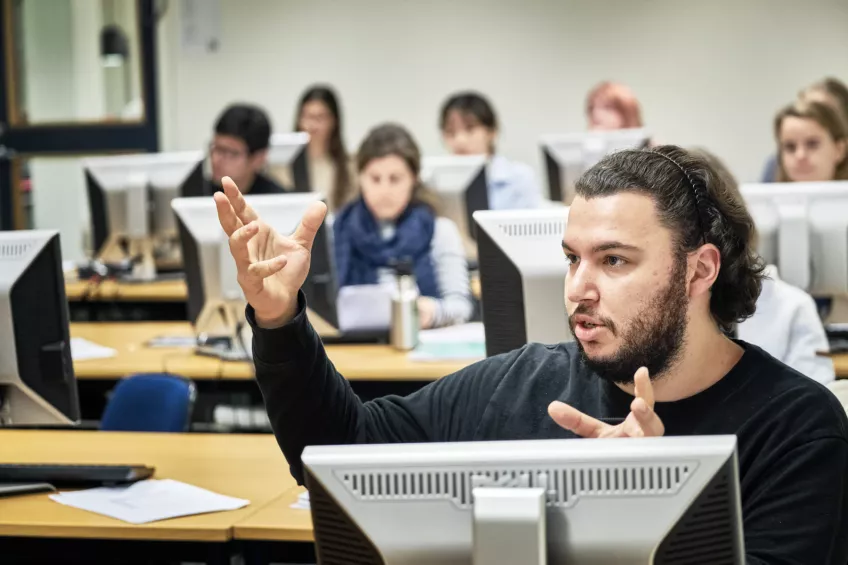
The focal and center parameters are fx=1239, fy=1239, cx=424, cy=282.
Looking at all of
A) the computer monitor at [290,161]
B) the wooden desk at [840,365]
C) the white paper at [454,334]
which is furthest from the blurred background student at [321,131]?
the wooden desk at [840,365]

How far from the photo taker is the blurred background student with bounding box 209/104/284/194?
17.5 feet

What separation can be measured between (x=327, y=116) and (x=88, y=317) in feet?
6.75

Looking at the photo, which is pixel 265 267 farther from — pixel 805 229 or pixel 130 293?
pixel 130 293

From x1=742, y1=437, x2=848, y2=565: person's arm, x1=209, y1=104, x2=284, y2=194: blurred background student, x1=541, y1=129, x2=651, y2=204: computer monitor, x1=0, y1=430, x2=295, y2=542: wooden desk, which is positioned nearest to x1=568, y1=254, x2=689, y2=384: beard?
x1=742, y1=437, x2=848, y2=565: person's arm

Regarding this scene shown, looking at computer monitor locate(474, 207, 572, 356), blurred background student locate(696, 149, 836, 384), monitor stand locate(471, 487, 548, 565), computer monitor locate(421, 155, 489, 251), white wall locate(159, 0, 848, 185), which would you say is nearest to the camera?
monitor stand locate(471, 487, 548, 565)

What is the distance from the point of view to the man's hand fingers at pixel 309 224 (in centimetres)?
174

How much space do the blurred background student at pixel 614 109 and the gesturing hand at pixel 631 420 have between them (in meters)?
5.27

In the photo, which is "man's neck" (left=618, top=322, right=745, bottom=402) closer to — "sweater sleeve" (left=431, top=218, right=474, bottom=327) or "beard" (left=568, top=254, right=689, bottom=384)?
"beard" (left=568, top=254, right=689, bottom=384)

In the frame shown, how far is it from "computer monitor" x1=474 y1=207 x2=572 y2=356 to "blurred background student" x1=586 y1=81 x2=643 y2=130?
13.7 ft

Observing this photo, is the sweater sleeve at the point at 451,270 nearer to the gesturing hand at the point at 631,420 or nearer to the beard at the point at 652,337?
the beard at the point at 652,337

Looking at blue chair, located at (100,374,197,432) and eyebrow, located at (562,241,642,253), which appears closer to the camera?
eyebrow, located at (562,241,642,253)

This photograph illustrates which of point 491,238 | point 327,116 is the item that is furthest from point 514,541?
point 327,116

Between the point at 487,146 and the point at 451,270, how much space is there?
2.33 meters

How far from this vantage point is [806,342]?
2.96 m
